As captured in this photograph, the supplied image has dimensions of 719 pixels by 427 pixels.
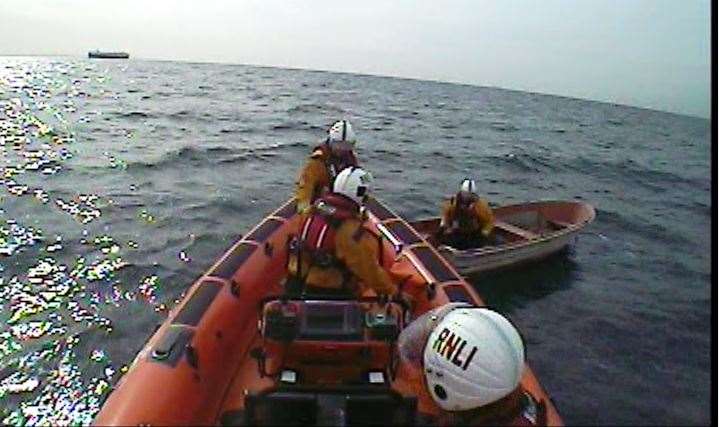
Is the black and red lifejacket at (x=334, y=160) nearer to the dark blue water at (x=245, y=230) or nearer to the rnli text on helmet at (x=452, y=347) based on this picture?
the dark blue water at (x=245, y=230)

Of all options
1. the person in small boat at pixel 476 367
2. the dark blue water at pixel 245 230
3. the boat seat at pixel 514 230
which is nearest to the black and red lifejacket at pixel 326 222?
the person in small boat at pixel 476 367

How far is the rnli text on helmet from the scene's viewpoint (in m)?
3.35

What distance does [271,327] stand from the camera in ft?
14.4

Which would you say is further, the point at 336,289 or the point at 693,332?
the point at 693,332

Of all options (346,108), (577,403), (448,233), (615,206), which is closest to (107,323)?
(448,233)

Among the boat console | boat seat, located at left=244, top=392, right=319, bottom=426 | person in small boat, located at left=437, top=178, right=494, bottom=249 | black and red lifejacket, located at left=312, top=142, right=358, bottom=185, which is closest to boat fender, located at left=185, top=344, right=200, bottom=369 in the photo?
the boat console

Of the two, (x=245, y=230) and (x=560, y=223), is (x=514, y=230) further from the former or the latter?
(x=245, y=230)

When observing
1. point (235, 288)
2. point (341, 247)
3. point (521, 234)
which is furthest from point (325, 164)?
point (521, 234)

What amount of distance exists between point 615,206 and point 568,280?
25.7 ft

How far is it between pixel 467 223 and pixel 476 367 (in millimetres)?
6162

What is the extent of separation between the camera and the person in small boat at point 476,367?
3.33m

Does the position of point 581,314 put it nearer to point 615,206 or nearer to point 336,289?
point 336,289

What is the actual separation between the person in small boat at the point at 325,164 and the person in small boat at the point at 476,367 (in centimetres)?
407

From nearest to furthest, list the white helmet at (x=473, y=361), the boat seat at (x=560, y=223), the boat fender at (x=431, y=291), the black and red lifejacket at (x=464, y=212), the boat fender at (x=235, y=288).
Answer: the white helmet at (x=473, y=361), the boat fender at (x=235, y=288), the boat fender at (x=431, y=291), the black and red lifejacket at (x=464, y=212), the boat seat at (x=560, y=223)
